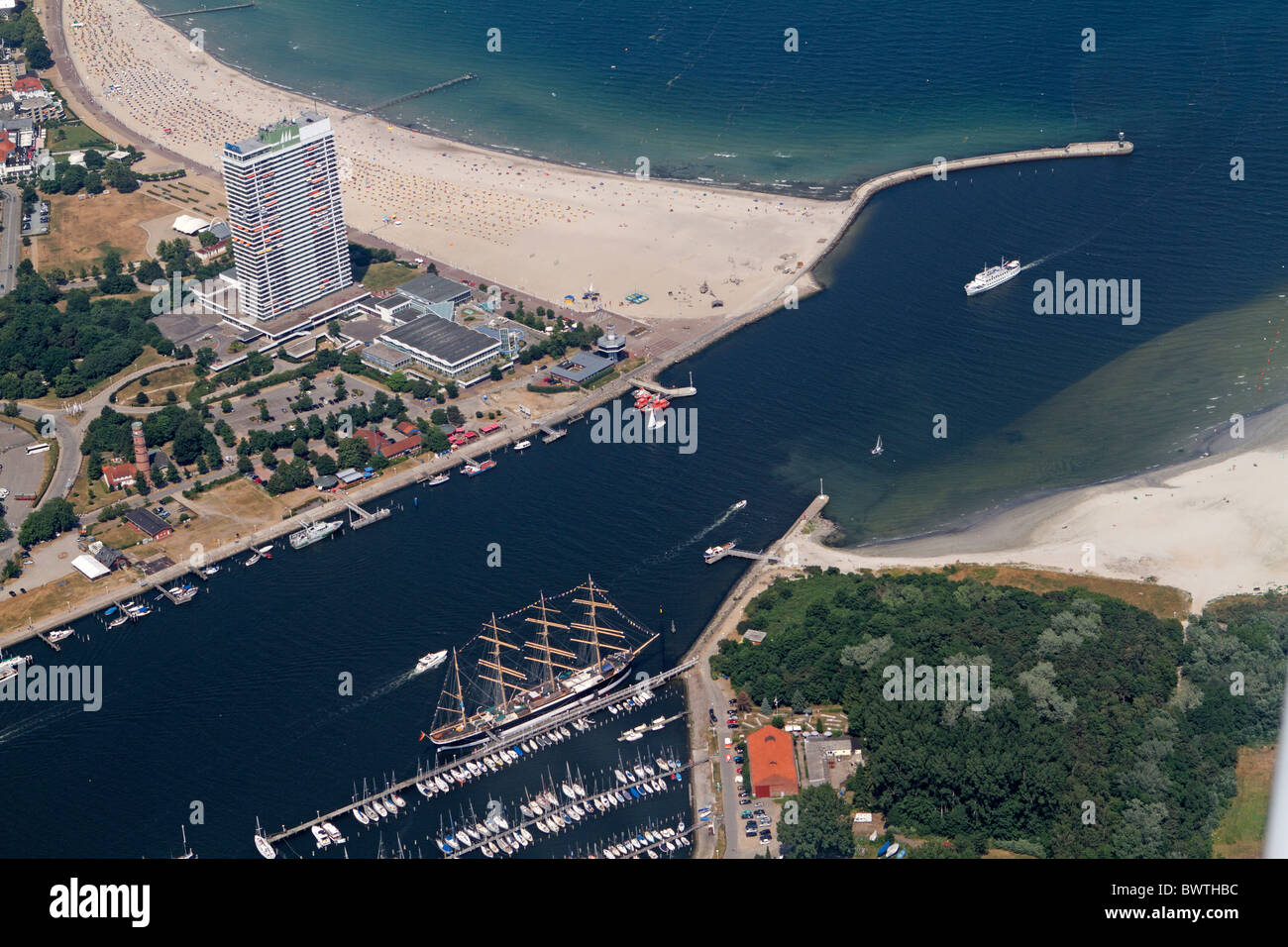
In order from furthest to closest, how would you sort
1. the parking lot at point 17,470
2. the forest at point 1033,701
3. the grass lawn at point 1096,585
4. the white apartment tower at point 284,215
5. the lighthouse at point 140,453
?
the white apartment tower at point 284,215 < the lighthouse at point 140,453 < the parking lot at point 17,470 < the grass lawn at point 1096,585 < the forest at point 1033,701

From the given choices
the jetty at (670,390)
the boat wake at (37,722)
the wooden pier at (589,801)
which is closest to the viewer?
the wooden pier at (589,801)

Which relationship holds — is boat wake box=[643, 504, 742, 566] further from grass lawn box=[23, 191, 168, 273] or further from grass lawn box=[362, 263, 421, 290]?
grass lawn box=[23, 191, 168, 273]

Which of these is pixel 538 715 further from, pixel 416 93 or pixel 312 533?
pixel 416 93

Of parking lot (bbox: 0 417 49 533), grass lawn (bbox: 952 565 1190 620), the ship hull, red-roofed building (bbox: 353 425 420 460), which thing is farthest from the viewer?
red-roofed building (bbox: 353 425 420 460)

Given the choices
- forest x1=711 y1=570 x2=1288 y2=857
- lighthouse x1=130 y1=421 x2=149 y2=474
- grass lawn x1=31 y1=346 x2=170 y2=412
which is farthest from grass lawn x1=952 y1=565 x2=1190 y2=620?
grass lawn x1=31 y1=346 x2=170 y2=412

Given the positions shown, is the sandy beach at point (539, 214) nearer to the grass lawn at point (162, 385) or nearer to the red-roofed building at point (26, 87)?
the red-roofed building at point (26, 87)

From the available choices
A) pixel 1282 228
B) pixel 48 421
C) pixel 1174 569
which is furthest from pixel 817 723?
pixel 1282 228

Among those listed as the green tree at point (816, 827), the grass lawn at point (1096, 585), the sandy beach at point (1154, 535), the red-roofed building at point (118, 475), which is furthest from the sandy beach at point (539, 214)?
the green tree at point (816, 827)

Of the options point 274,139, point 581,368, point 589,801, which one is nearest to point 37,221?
point 274,139
